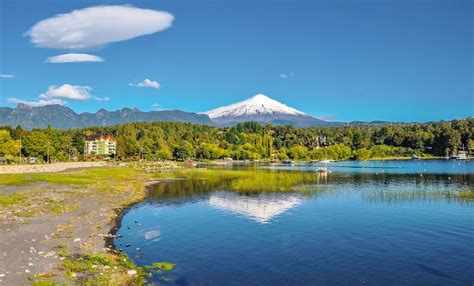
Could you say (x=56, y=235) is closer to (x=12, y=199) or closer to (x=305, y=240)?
(x=12, y=199)

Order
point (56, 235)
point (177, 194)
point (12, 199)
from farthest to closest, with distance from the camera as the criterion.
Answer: point (177, 194)
point (12, 199)
point (56, 235)

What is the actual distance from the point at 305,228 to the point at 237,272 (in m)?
15.6

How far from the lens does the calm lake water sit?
26.0 metres

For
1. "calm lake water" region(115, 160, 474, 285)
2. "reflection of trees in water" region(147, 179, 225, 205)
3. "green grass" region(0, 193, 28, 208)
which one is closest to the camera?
"calm lake water" region(115, 160, 474, 285)

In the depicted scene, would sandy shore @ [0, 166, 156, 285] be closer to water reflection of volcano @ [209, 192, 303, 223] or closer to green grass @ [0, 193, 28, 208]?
green grass @ [0, 193, 28, 208]

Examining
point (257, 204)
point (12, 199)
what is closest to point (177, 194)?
point (257, 204)

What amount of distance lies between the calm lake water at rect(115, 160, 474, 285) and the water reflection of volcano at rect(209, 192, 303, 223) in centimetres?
14

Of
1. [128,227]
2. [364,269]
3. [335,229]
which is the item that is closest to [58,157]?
[128,227]

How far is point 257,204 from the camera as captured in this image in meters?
57.5

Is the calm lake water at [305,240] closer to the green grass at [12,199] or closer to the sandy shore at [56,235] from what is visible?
the sandy shore at [56,235]

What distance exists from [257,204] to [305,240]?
73.2 ft

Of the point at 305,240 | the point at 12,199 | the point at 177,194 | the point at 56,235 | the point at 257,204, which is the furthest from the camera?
the point at 177,194

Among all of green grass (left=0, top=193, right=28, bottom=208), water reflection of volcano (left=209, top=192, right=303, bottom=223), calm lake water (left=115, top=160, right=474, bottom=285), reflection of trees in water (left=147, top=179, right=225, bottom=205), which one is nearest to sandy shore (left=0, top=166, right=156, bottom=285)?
green grass (left=0, top=193, right=28, bottom=208)

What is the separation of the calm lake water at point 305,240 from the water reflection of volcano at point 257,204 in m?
0.14
